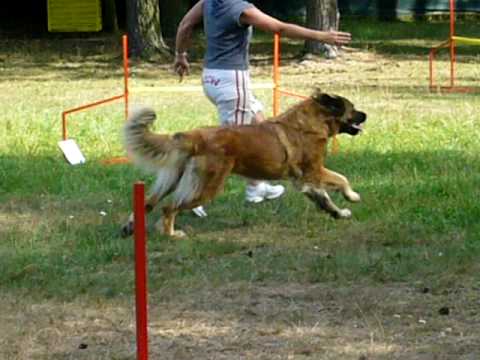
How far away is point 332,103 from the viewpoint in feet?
29.0

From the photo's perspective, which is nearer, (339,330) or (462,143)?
(339,330)

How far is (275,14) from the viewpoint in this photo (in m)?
33.5

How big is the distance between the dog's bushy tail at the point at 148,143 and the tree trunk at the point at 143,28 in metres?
16.8

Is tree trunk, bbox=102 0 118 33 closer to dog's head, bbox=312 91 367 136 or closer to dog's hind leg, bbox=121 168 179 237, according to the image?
dog's head, bbox=312 91 367 136

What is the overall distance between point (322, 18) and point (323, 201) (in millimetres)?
15814

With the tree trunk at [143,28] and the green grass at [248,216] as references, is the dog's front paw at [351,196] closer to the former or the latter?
the green grass at [248,216]

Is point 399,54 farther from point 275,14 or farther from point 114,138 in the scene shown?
point 114,138

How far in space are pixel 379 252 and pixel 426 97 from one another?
389 inches

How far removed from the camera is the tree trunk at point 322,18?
24016 millimetres

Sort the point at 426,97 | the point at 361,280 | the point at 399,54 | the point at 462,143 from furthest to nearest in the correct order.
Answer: the point at 399,54, the point at 426,97, the point at 462,143, the point at 361,280

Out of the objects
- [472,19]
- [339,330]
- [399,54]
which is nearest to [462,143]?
[339,330]

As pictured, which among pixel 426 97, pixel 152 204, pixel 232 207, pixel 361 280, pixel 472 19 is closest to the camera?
pixel 361 280

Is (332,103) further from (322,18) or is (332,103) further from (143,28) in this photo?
(143,28)

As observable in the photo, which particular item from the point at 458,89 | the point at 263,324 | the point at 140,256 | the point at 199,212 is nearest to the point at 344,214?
the point at 199,212
